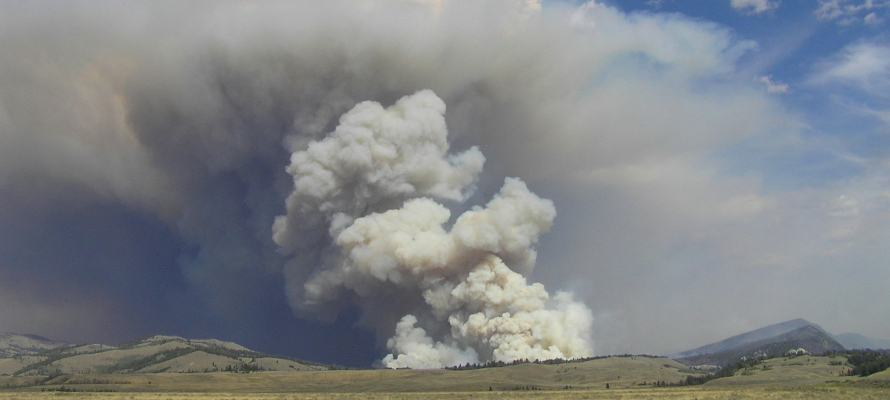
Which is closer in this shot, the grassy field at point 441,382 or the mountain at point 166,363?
the grassy field at point 441,382

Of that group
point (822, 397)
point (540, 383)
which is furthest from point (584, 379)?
point (822, 397)

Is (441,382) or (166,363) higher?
(166,363)

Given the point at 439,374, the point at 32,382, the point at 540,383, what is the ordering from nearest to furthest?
the point at 540,383 < the point at 439,374 < the point at 32,382

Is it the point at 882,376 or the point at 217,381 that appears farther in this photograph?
the point at 217,381

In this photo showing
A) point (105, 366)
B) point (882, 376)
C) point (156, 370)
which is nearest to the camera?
point (882, 376)

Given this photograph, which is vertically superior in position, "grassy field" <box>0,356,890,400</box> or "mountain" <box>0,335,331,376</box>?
"mountain" <box>0,335,331,376</box>

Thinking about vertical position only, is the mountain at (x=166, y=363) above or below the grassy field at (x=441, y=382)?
above

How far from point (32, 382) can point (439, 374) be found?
234ft

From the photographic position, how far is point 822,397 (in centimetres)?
4972

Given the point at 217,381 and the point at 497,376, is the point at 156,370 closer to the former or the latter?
the point at 217,381

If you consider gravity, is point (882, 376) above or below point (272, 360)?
below

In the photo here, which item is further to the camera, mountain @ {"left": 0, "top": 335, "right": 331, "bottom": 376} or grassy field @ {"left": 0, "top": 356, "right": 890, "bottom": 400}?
mountain @ {"left": 0, "top": 335, "right": 331, "bottom": 376}

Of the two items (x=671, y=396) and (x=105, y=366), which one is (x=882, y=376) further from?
(x=105, y=366)

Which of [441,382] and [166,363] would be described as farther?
[166,363]
